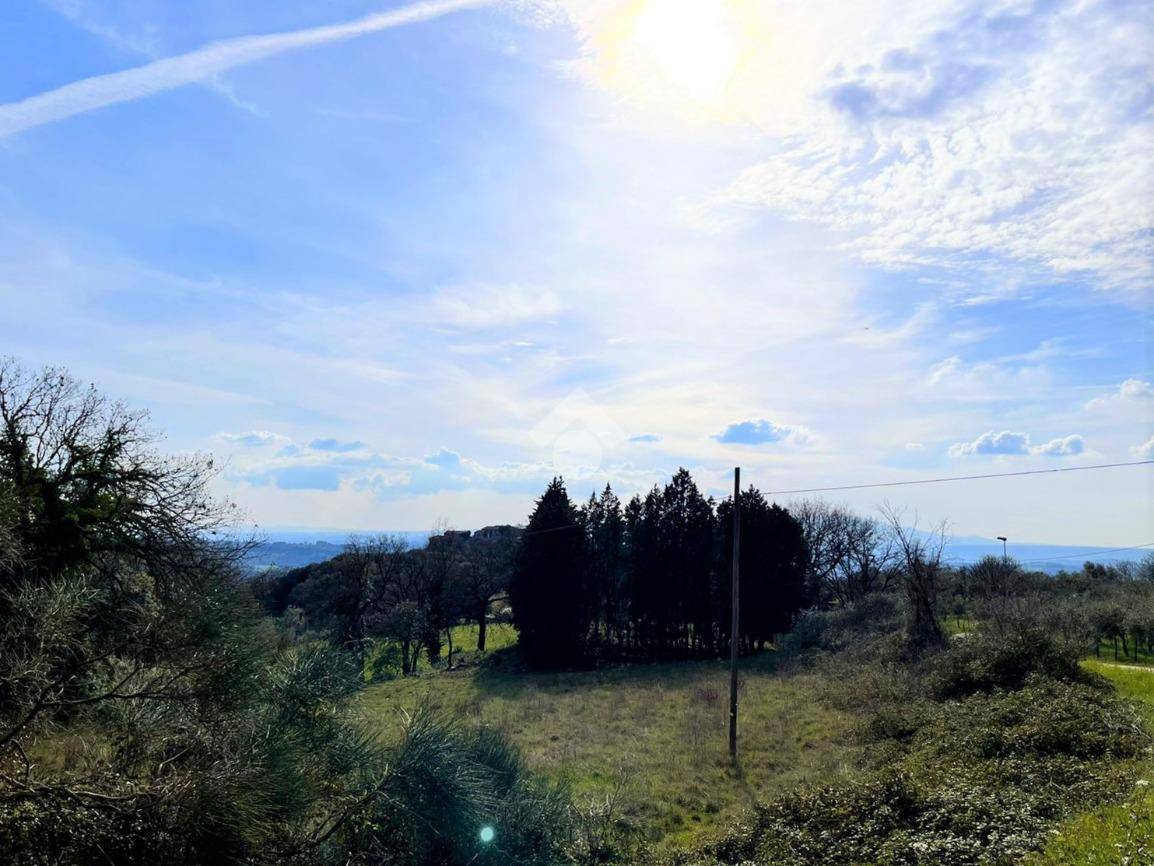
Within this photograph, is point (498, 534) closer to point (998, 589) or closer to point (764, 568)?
point (764, 568)

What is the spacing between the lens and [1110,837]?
663cm

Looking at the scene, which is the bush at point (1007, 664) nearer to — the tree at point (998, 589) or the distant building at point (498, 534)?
the tree at point (998, 589)

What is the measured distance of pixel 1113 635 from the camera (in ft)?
93.3

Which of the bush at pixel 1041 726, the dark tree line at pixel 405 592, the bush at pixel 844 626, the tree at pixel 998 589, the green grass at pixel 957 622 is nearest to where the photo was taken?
the bush at pixel 1041 726

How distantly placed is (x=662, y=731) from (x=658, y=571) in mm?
19478

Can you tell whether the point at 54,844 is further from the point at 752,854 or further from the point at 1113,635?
the point at 1113,635

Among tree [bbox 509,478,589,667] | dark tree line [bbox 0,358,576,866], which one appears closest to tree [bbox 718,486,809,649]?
tree [bbox 509,478,589,667]

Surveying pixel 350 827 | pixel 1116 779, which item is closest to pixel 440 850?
pixel 350 827

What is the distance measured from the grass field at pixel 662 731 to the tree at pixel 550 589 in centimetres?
463

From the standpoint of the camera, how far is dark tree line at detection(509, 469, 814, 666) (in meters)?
35.4

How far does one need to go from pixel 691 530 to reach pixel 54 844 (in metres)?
34.4

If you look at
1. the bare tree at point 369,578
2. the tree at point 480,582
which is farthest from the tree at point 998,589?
the bare tree at point 369,578

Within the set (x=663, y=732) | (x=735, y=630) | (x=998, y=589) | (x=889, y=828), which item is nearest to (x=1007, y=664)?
(x=735, y=630)

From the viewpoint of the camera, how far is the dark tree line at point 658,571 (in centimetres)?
3541
